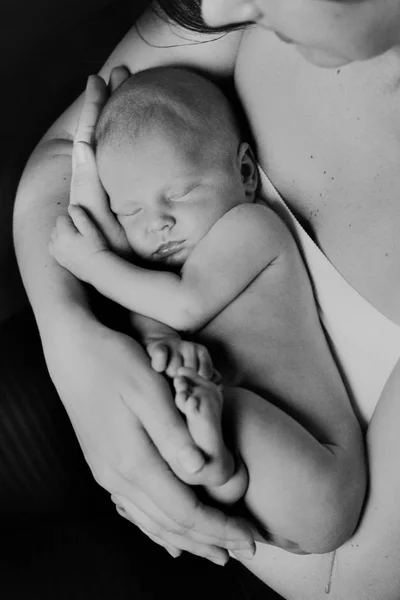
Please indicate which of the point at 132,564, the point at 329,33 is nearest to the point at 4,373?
the point at 132,564

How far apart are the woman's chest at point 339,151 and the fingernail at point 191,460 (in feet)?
0.85

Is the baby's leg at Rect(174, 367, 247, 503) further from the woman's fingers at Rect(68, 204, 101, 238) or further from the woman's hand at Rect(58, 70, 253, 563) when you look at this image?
the woman's fingers at Rect(68, 204, 101, 238)

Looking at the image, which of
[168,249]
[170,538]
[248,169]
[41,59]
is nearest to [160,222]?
[168,249]

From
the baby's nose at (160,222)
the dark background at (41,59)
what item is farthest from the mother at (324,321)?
the dark background at (41,59)

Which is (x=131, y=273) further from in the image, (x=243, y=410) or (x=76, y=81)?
(x=76, y=81)

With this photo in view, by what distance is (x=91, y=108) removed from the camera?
1.01 metres

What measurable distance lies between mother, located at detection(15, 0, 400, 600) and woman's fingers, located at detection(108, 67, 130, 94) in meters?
0.13

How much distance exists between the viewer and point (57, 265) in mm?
965

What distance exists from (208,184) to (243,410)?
11.4 inches

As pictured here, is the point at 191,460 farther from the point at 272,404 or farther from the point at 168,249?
the point at 168,249

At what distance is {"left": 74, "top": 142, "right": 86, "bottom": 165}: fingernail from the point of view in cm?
97

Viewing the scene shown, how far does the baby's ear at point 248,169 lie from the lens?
94cm

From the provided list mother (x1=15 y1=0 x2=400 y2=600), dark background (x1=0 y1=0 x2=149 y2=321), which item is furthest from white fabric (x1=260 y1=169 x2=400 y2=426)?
dark background (x1=0 y1=0 x2=149 y2=321)

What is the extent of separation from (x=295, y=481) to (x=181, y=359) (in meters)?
0.17
